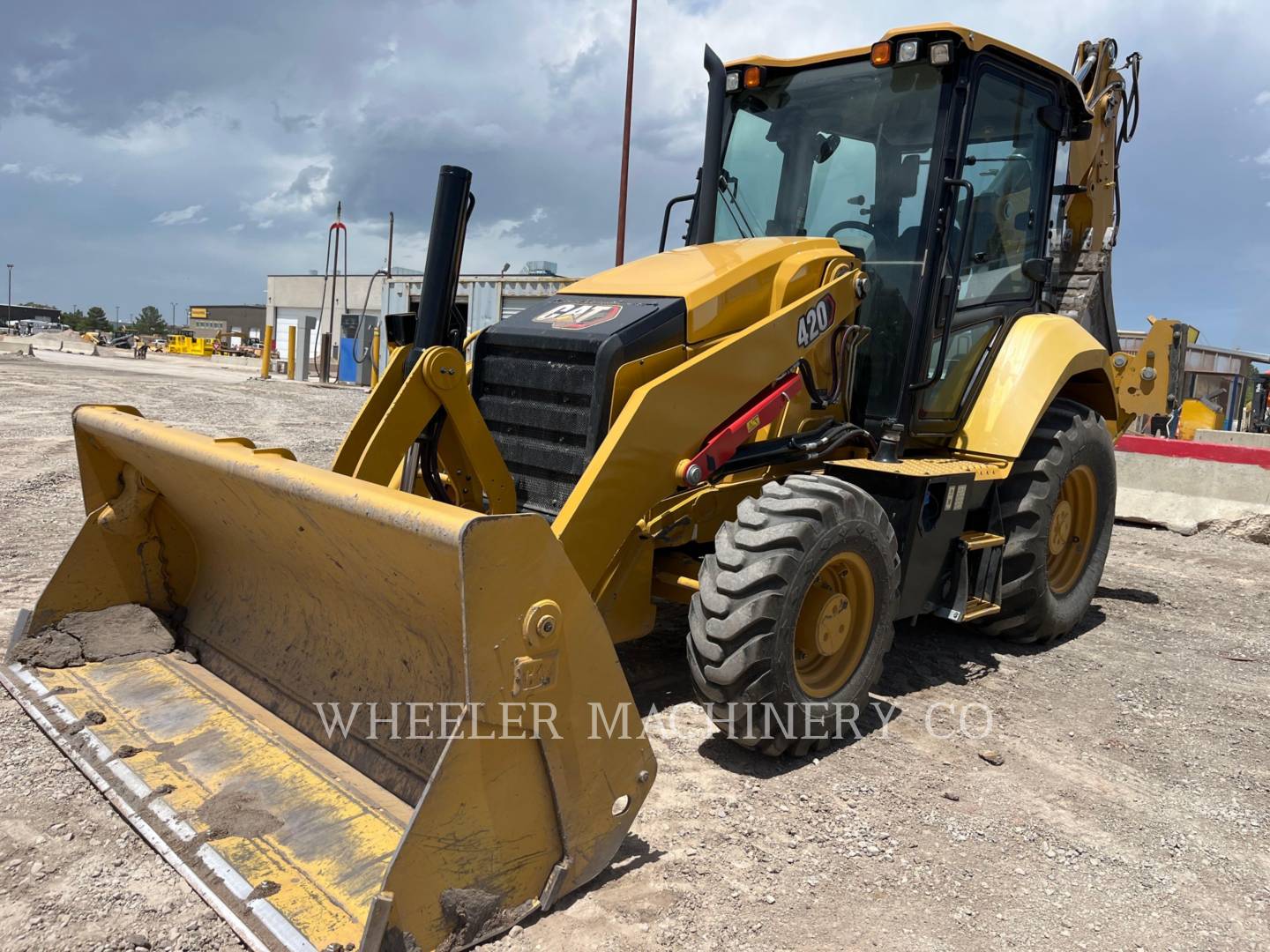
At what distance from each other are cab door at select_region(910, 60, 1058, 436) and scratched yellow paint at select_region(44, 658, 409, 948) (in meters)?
3.16

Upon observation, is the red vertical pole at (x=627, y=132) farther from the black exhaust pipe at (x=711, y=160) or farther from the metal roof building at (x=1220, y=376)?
the metal roof building at (x=1220, y=376)

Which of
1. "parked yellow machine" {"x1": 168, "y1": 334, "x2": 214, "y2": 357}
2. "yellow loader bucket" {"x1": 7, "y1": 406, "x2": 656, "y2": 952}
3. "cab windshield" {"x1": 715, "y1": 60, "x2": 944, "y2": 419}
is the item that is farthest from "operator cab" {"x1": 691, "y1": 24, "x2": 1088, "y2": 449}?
"parked yellow machine" {"x1": 168, "y1": 334, "x2": 214, "y2": 357}

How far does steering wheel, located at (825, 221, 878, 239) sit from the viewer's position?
4805 mm

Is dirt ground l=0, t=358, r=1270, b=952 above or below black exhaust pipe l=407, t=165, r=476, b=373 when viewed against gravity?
below

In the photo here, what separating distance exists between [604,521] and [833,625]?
3.47ft

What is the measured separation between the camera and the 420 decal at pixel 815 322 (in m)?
4.25

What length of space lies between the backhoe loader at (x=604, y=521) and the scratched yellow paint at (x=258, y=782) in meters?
0.01

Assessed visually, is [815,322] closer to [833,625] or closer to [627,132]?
[833,625]

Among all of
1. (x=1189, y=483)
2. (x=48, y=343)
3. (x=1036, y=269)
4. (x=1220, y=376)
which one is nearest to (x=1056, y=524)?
(x=1036, y=269)

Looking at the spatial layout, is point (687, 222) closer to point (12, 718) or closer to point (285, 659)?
point (285, 659)

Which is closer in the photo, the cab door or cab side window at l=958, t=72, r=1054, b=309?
the cab door

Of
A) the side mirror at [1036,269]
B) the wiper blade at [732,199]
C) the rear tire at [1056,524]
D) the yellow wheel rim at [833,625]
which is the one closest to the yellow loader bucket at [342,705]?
the yellow wheel rim at [833,625]

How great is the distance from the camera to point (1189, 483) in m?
9.88

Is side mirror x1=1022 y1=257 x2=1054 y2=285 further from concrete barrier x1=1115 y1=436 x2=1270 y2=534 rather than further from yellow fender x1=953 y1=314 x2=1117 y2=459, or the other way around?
concrete barrier x1=1115 y1=436 x2=1270 y2=534
